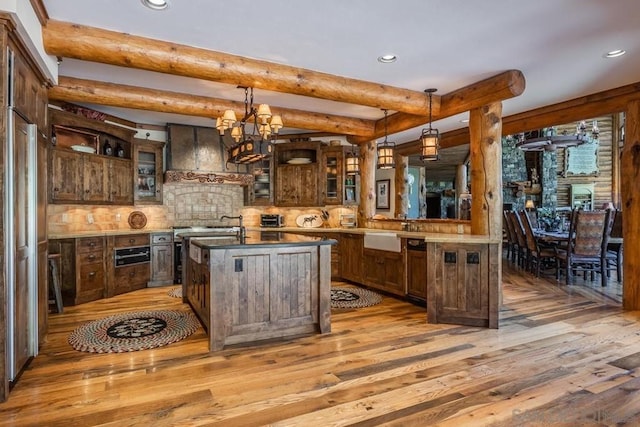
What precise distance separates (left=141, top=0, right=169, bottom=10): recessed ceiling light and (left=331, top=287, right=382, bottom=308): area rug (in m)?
3.66

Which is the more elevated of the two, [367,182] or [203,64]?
[203,64]

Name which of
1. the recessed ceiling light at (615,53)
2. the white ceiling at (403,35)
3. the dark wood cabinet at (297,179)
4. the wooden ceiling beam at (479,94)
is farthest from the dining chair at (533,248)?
the dark wood cabinet at (297,179)

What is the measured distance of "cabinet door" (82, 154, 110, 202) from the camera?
17.5ft

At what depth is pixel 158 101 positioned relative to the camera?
4645 mm

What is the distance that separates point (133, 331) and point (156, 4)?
301cm

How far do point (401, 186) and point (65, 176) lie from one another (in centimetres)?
628

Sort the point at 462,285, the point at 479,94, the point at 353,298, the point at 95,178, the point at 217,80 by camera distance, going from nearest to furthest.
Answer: the point at 217,80 → the point at 462,285 → the point at 479,94 → the point at 353,298 → the point at 95,178

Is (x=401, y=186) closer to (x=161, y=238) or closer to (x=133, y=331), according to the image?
(x=161, y=238)

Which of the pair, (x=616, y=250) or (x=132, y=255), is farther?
(x=616, y=250)

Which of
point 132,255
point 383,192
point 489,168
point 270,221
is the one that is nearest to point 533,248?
point 489,168

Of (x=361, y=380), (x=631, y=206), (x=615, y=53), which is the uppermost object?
(x=615, y=53)

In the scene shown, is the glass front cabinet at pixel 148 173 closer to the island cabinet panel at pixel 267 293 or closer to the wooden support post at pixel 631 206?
the island cabinet panel at pixel 267 293

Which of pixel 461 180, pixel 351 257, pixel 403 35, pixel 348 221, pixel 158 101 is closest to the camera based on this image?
pixel 403 35

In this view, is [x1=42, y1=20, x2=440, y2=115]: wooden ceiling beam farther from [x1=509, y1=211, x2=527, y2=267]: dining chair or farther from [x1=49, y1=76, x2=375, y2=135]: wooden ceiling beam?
[x1=509, y1=211, x2=527, y2=267]: dining chair
